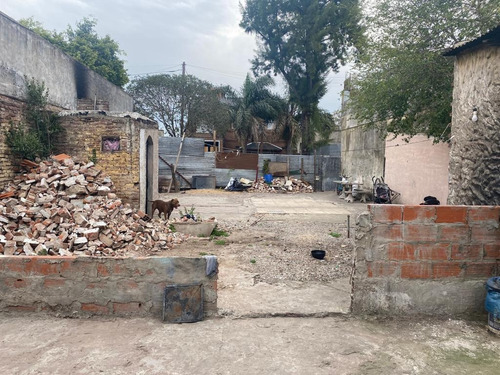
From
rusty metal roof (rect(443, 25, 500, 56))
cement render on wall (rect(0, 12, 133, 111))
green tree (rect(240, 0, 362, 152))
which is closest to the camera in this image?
rusty metal roof (rect(443, 25, 500, 56))

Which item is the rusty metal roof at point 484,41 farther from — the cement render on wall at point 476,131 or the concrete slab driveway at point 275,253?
the concrete slab driveway at point 275,253

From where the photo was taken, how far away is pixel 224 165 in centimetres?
2092

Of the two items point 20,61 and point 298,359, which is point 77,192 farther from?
point 298,359

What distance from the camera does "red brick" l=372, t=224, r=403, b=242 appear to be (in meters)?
3.90

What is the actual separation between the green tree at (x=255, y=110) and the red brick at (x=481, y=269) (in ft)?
73.6

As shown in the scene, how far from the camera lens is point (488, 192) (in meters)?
4.96

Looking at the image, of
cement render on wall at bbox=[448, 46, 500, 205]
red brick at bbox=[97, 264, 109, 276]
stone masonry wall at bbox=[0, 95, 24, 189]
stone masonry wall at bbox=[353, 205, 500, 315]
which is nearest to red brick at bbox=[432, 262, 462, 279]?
stone masonry wall at bbox=[353, 205, 500, 315]

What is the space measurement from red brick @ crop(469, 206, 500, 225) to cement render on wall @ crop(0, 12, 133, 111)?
9.18 meters

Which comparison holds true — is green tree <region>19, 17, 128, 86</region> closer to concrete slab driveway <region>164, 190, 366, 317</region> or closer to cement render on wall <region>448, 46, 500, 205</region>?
concrete slab driveway <region>164, 190, 366, 317</region>

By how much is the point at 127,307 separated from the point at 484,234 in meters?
3.81

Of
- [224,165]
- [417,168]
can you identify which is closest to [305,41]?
[224,165]

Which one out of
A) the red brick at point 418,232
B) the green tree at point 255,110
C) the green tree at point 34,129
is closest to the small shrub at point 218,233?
the green tree at point 34,129

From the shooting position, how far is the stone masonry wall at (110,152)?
9031 mm

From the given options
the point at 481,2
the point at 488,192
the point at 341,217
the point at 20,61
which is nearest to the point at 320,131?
the point at 341,217
